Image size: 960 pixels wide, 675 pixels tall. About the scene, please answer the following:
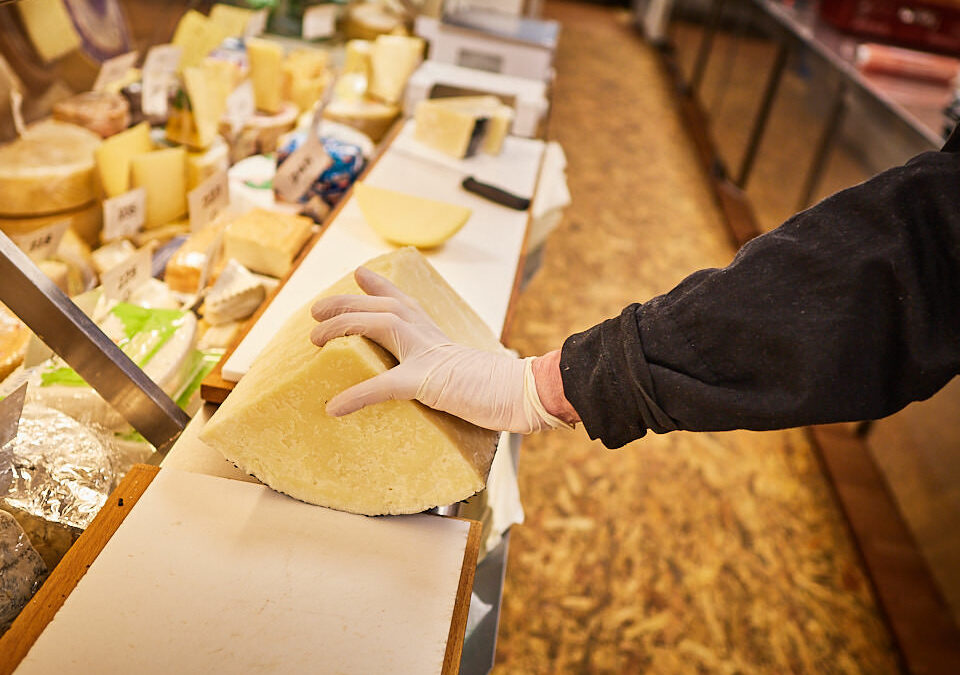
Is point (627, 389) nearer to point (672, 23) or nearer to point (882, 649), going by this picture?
point (882, 649)

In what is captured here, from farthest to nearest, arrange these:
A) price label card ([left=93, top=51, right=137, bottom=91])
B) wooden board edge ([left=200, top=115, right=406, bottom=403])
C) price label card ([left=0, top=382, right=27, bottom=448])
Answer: price label card ([left=93, top=51, right=137, bottom=91]) < wooden board edge ([left=200, top=115, right=406, bottom=403]) < price label card ([left=0, top=382, right=27, bottom=448])

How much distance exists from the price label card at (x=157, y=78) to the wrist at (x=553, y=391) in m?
1.51

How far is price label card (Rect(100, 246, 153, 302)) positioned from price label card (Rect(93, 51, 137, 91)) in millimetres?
806

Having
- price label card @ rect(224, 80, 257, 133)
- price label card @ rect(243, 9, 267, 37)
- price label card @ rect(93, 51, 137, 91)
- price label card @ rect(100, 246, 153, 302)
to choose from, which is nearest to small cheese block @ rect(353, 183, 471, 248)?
price label card @ rect(100, 246, 153, 302)

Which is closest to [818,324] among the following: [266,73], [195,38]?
[266,73]

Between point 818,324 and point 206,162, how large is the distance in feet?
4.93

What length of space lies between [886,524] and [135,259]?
2574 mm

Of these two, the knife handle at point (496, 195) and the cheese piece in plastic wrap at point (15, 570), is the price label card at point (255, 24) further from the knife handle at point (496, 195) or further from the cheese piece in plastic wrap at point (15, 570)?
the cheese piece in plastic wrap at point (15, 570)

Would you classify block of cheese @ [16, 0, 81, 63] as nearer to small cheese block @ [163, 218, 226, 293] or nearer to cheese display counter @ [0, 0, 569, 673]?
cheese display counter @ [0, 0, 569, 673]

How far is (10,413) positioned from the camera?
0.87 metres

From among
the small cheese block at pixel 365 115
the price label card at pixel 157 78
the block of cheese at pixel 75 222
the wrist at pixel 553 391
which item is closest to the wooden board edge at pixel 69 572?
the wrist at pixel 553 391

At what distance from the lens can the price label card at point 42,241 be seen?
132 centimetres

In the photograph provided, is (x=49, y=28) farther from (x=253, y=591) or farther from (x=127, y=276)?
(x=253, y=591)

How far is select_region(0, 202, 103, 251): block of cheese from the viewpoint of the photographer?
59.4 inches
